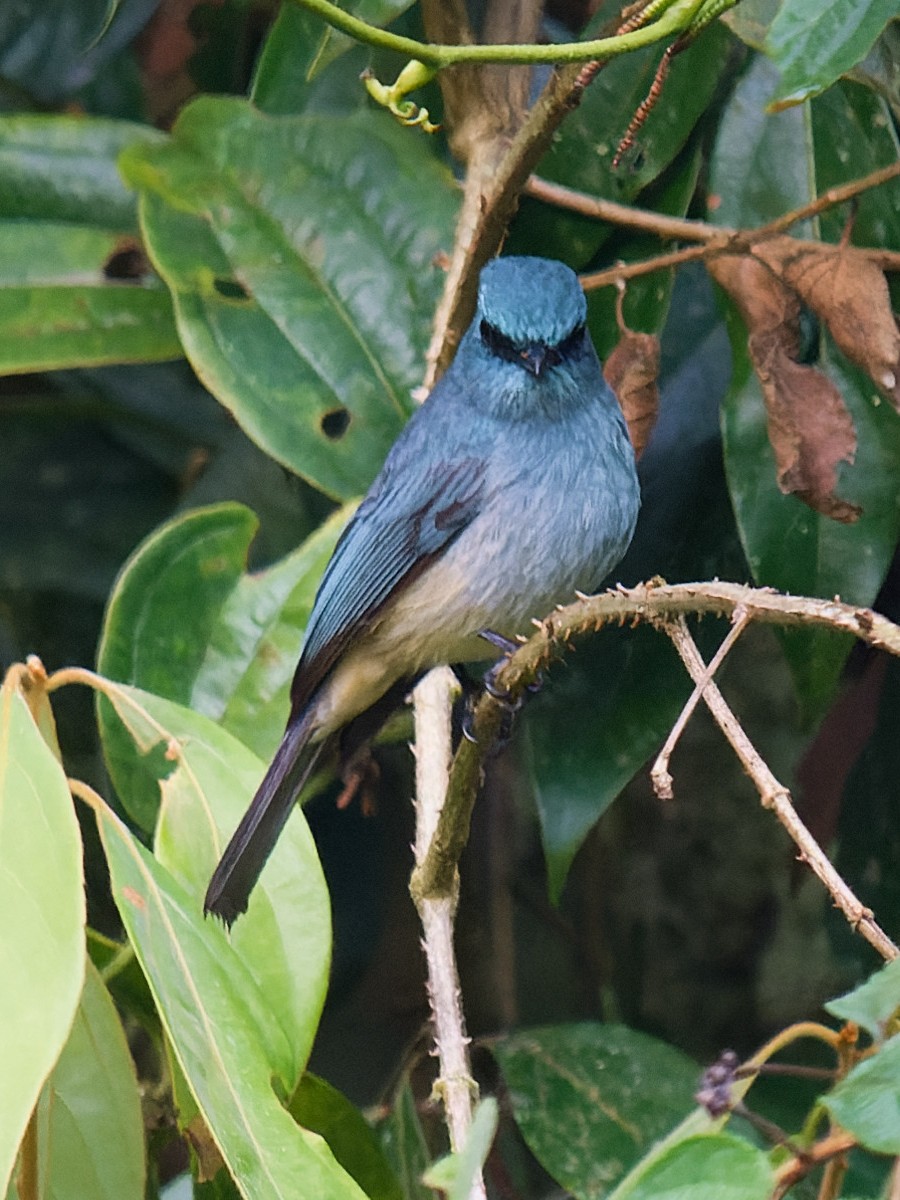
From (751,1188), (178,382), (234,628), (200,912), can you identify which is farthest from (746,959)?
(751,1188)

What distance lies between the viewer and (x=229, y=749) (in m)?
2.00

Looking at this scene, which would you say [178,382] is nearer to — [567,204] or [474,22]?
[474,22]

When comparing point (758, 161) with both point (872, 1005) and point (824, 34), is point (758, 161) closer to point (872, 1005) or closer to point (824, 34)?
point (824, 34)

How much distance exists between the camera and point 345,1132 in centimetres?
211

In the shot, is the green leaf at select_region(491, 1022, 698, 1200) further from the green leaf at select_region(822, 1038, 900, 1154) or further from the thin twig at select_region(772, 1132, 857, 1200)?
the green leaf at select_region(822, 1038, 900, 1154)

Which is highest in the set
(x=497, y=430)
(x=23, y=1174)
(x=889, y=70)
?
(x=889, y=70)

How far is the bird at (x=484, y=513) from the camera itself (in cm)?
222

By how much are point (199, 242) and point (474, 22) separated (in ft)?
2.15

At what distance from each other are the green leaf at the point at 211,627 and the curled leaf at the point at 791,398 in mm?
710

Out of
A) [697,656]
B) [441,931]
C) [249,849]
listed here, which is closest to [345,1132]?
[441,931]

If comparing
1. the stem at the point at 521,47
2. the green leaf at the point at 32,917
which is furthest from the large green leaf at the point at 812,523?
the green leaf at the point at 32,917

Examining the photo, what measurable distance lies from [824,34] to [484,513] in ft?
3.08

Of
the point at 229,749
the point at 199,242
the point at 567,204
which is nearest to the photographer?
the point at 229,749

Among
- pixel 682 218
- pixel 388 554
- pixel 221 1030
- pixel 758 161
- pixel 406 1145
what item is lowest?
pixel 406 1145
